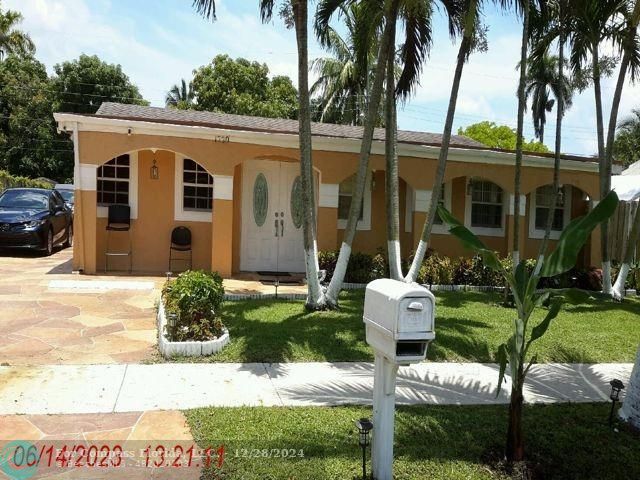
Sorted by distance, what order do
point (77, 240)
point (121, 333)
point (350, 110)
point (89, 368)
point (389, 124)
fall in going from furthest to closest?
point (350, 110) < point (77, 240) < point (389, 124) < point (121, 333) < point (89, 368)

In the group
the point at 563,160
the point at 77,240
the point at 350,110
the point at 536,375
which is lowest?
the point at 536,375

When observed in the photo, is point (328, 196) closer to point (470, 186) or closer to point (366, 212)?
point (366, 212)

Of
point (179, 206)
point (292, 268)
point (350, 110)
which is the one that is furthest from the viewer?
point (350, 110)

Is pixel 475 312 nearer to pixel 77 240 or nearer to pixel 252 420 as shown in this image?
pixel 252 420

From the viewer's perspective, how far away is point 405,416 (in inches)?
192

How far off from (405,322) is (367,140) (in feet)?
19.7

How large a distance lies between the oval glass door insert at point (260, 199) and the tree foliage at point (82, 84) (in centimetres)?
2490

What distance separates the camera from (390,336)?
3.23m

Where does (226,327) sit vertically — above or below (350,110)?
below

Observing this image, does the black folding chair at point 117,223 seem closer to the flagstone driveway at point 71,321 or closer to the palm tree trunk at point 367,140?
the flagstone driveway at point 71,321

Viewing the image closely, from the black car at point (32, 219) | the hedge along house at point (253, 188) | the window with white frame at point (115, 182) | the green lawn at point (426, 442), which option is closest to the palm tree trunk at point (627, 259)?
the hedge along house at point (253, 188)

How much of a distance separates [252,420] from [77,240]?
8066 mm

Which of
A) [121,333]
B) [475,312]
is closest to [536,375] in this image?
[475,312]

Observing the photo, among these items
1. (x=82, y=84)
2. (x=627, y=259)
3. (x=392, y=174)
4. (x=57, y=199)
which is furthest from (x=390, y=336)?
(x=82, y=84)
